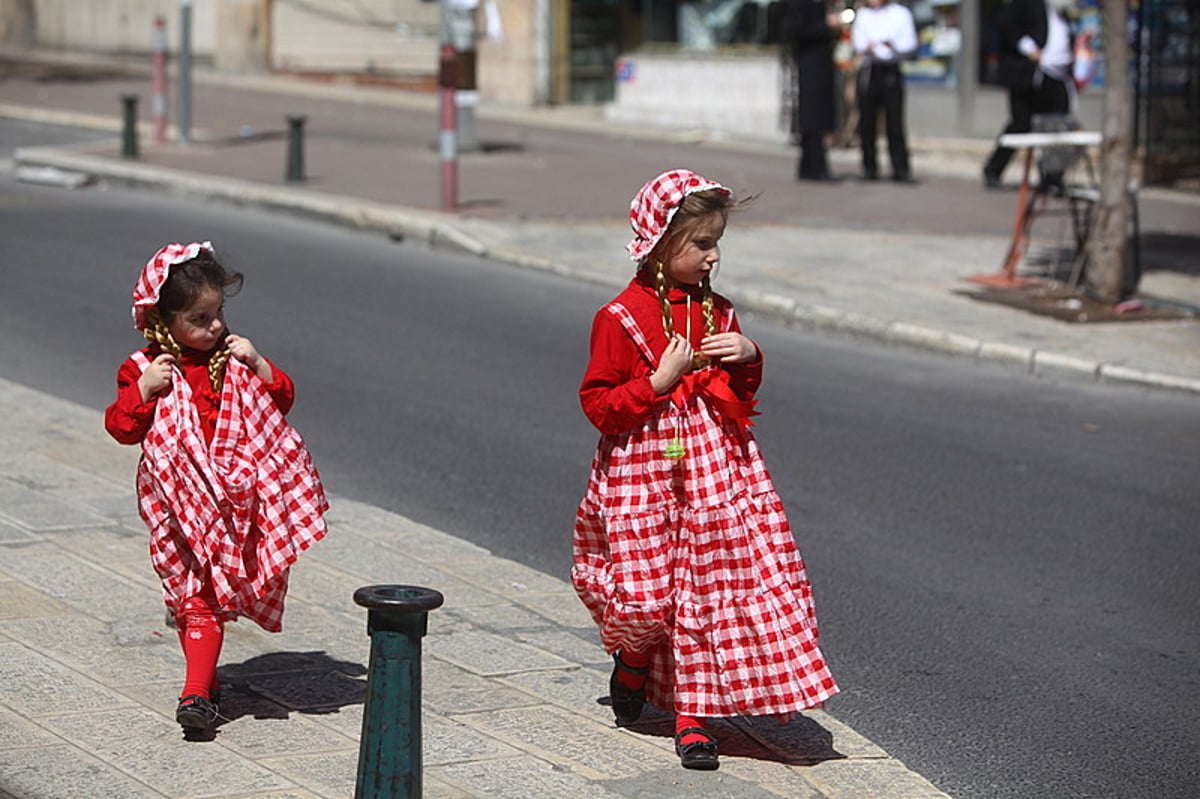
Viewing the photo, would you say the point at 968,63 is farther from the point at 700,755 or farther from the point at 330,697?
the point at 700,755

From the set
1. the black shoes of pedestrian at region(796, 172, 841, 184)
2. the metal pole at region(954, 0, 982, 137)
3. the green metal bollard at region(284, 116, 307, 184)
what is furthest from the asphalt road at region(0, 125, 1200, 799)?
the metal pole at region(954, 0, 982, 137)

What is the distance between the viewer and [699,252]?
482 cm

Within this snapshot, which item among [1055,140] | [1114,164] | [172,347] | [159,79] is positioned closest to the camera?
[172,347]

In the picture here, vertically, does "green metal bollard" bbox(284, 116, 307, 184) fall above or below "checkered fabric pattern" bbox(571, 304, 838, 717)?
above

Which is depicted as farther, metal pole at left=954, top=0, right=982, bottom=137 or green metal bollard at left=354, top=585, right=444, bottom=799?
metal pole at left=954, top=0, right=982, bottom=137

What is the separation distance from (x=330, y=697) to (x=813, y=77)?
14167 millimetres

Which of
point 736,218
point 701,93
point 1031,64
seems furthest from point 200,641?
point 701,93

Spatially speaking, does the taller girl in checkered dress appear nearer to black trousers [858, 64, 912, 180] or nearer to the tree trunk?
the tree trunk

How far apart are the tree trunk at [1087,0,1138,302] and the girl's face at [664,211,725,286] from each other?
8.38m

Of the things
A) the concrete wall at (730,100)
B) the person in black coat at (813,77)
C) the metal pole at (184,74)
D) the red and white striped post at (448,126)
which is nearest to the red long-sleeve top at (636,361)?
the red and white striped post at (448,126)

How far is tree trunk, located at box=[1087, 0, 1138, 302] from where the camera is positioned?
1261cm

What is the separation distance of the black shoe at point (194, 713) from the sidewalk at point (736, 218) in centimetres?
732

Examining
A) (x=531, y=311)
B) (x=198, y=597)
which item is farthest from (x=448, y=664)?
(x=531, y=311)

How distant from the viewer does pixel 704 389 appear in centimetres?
486
